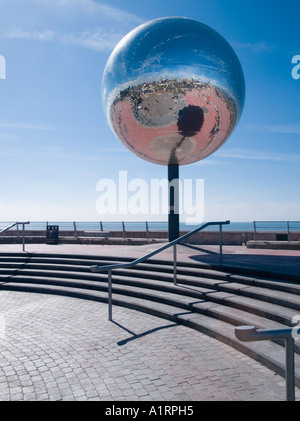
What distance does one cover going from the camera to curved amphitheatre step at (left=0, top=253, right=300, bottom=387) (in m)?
4.96

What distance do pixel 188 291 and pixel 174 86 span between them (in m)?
4.96

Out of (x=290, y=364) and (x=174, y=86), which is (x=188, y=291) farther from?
(x=174, y=86)

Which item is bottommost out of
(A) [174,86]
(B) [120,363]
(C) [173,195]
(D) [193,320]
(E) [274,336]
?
(B) [120,363]

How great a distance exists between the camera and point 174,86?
824 cm

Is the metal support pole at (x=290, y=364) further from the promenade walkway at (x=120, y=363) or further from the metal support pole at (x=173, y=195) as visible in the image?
the metal support pole at (x=173, y=195)

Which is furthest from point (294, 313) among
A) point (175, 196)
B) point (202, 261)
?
point (175, 196)

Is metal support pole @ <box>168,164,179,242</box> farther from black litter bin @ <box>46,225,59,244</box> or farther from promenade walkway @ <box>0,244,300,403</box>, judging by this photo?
black litter bin @ <box>46,225,59,244</box>

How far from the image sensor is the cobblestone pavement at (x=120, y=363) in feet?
11.8

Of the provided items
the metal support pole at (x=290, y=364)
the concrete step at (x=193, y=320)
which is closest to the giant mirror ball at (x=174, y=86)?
the concrete step at (x=193, y=320)

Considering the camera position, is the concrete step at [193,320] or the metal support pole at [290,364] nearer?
the metal support pole at [290,364]

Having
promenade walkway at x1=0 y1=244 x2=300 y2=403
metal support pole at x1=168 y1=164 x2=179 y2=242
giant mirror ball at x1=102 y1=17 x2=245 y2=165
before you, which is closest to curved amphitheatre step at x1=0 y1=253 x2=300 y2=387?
promenade walkway at x1=0 y1=244 x2=300 y2=403

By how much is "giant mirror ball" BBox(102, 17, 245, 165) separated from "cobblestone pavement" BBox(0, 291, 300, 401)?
500 cm

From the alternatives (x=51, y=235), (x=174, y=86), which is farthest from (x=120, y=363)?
(x=51, y=235)
